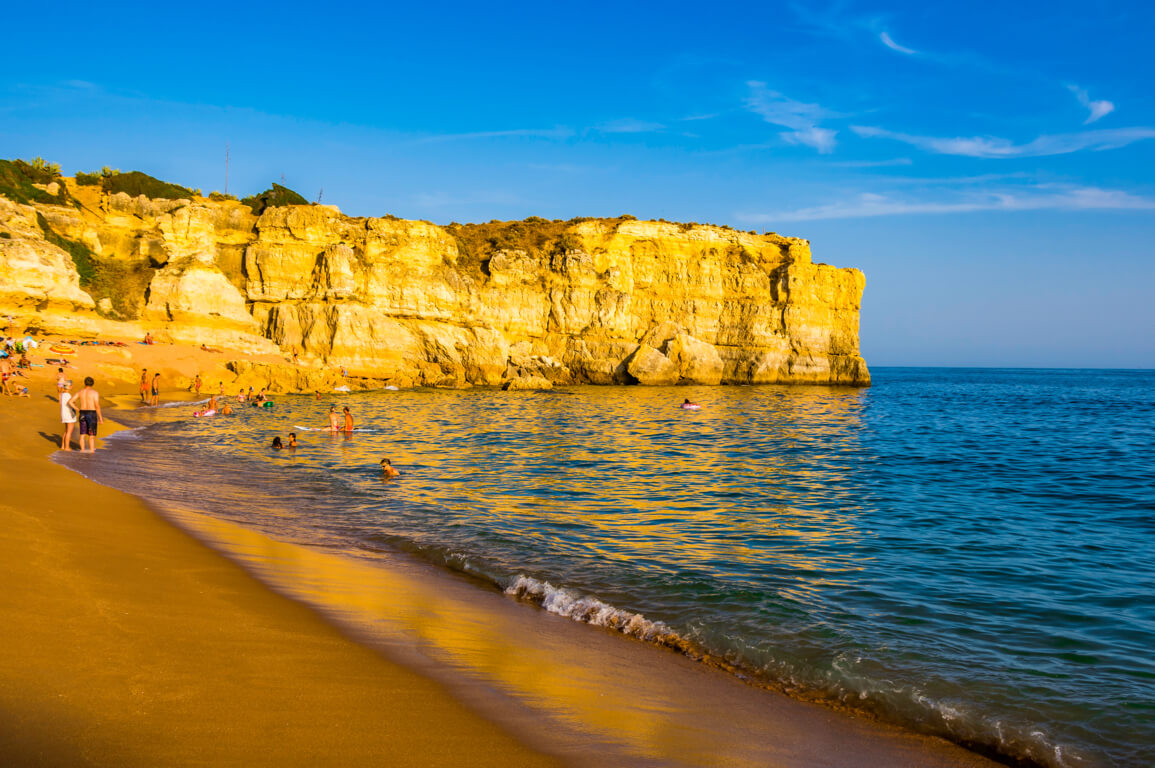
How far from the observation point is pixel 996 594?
22.8ft

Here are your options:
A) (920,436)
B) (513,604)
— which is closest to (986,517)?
(513,604)

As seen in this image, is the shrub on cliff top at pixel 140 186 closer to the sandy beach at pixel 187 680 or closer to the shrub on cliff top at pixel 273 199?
the shrub on cliff top at pixel 273 199

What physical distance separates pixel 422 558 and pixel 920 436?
2057 centimetres

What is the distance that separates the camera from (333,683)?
401cm

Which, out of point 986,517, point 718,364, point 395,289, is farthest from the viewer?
point 718,364

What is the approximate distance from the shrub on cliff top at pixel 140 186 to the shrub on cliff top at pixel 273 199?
14.1 feet

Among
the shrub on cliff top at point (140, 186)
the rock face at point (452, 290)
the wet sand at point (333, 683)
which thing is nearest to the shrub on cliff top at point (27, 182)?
the rock face at point (452, 290)

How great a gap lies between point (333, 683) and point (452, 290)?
43695mm

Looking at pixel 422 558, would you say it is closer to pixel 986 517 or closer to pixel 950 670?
pixel 950 670

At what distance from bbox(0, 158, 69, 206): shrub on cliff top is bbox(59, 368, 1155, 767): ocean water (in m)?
25.1

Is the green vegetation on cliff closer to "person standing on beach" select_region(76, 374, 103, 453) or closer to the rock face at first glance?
the rock face

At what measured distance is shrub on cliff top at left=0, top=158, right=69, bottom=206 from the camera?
37.3 meters

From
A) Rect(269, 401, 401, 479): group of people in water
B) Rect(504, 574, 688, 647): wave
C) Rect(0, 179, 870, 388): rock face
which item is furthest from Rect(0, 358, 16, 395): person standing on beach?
Rect(504, 574, 688, 647): wave

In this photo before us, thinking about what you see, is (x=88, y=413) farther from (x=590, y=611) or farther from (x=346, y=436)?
(x=590, y=611)
